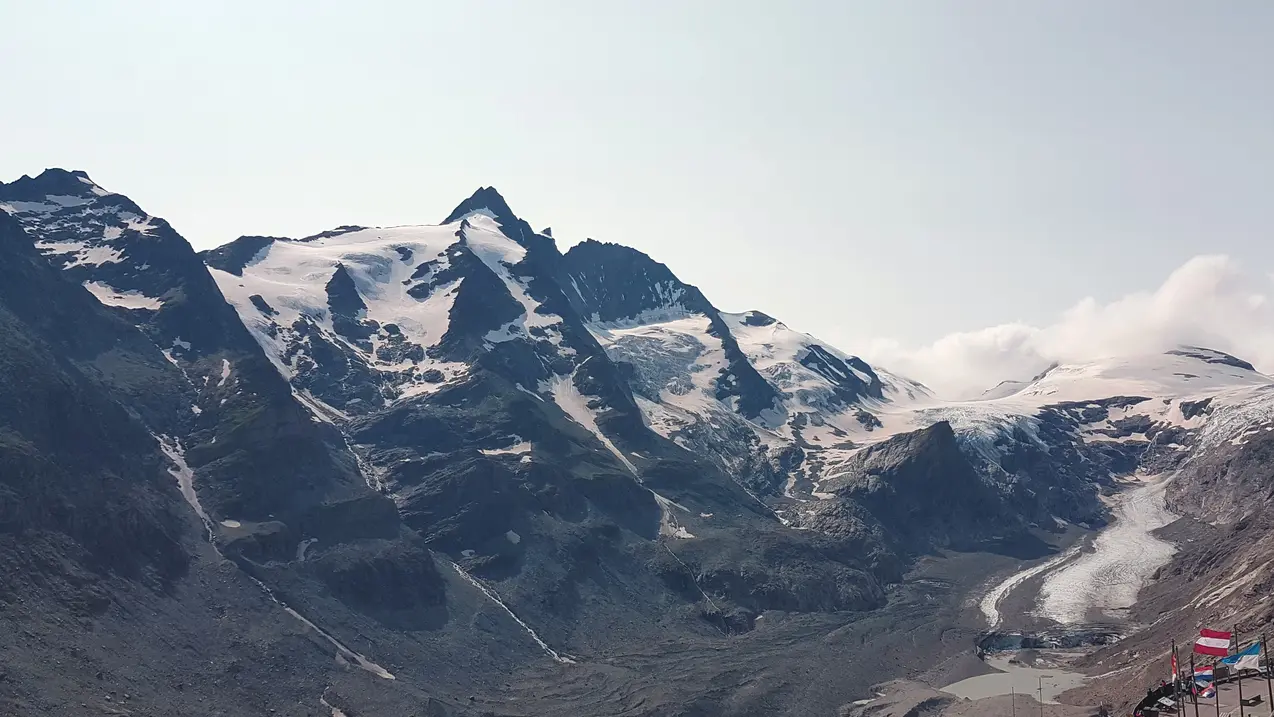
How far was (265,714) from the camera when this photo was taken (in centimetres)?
19700

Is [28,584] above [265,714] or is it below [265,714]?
above

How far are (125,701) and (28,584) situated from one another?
31714 millimetres

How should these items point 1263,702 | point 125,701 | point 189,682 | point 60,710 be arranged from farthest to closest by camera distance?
1. point 189,682
2. point 125,701
3. point 60,710
4. point 1263,702

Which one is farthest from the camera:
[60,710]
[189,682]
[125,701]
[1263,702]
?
[189,682]

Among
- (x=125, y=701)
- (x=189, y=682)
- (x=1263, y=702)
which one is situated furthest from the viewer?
(x=189, y=682)

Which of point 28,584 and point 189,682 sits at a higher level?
point 28,584

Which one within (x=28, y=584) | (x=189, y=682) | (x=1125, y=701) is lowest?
(x=1125, y=701)

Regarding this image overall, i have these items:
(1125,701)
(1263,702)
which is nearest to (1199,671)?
(1263,702)

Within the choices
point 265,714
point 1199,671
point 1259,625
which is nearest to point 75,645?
point 265,714

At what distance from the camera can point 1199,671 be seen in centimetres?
13362

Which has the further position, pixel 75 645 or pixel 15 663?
pixel 75 645

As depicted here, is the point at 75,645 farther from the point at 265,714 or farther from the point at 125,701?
the point at 265,714

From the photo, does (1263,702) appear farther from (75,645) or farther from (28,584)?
(28,584)

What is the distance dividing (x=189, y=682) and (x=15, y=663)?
29.2 m
